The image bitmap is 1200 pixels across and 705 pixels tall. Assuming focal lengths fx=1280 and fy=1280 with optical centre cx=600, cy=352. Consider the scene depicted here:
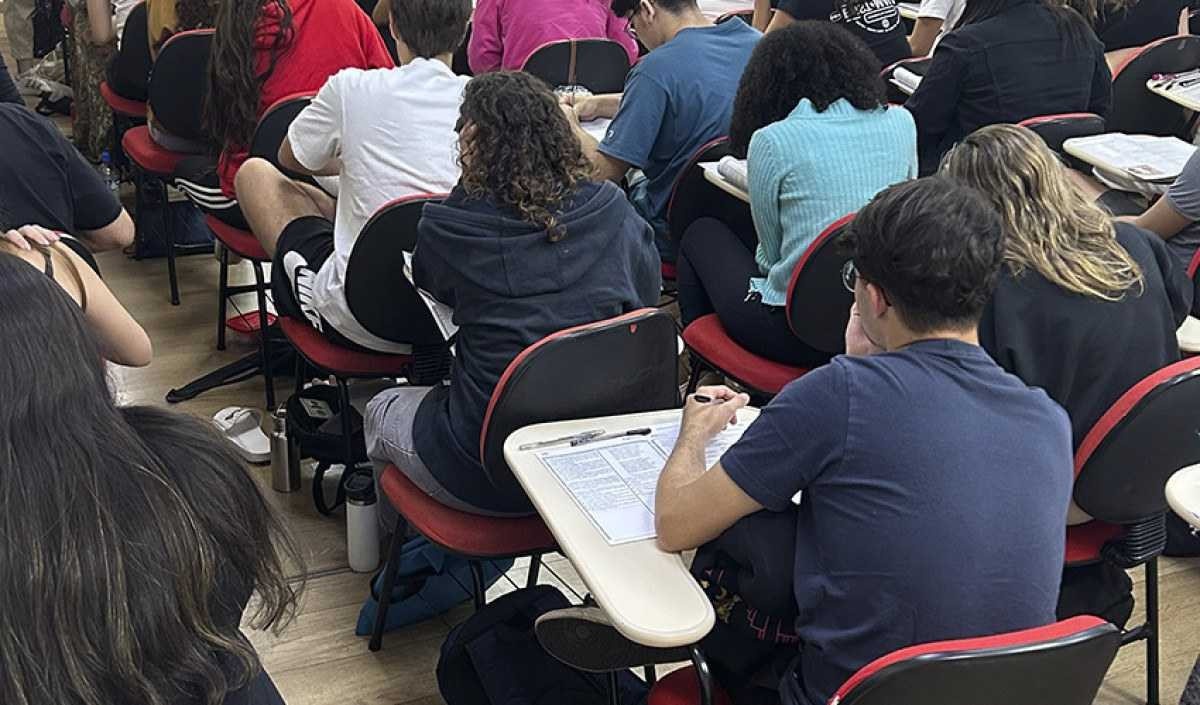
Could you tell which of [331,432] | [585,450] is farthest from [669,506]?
[331,432]

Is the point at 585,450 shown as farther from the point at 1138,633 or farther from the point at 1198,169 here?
the point at 1198,169

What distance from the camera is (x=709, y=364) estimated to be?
2941 mm

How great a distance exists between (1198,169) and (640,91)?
136 centimetres

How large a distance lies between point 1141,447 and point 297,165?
197 cm

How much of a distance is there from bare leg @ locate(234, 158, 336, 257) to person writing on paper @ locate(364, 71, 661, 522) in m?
0.95

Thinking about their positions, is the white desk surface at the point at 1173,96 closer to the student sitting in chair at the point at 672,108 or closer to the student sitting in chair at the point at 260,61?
the student sitting in chair at the point at 672,108

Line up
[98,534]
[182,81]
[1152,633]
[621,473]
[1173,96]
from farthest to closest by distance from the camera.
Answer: [1173,96] → [182,81] → [1152,633] → [621,473] → [98,534]

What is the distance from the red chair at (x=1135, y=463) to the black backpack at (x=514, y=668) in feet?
2.71

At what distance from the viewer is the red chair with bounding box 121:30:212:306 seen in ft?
12.1

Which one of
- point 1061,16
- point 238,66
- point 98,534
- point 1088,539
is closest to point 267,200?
point 238,66

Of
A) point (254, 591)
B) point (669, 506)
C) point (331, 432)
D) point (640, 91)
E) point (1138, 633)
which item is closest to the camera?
point (254, 591)

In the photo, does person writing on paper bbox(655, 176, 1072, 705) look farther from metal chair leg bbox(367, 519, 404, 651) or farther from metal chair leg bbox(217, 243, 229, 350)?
metal chair leg bbox(217, 243, 229, 350)

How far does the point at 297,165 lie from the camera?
3064 millimetres

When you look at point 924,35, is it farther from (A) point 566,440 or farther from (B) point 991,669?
(B) point 991,669
